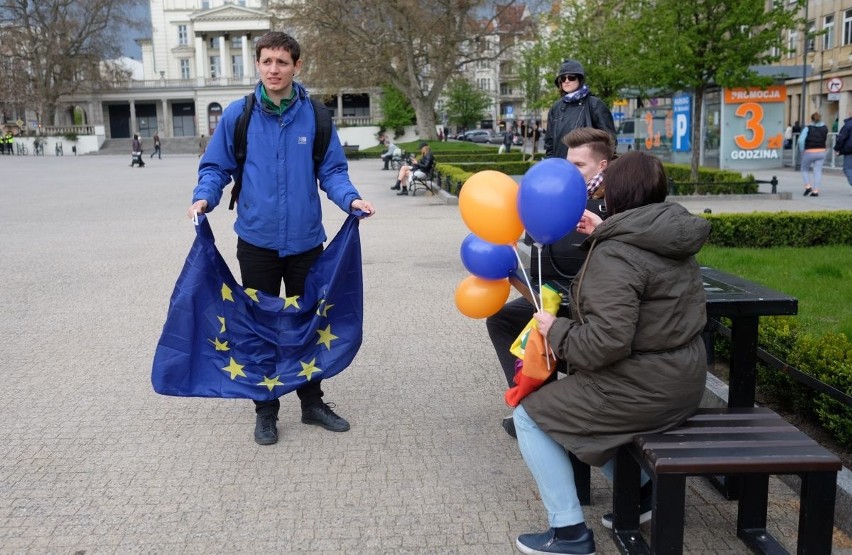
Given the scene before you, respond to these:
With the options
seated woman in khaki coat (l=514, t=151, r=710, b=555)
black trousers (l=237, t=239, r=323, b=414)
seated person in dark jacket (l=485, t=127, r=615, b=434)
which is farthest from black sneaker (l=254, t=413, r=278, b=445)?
seated woman in khaki coat (l=514, t=151, r=710, b=555)

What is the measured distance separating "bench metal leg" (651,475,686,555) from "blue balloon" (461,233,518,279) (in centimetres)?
131

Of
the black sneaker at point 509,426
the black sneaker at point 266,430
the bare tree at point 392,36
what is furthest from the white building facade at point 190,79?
the black sneaker at point 509,426

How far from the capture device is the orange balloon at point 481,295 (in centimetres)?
391

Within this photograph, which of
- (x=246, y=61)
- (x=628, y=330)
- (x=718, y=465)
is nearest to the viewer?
(x=718, y=465)

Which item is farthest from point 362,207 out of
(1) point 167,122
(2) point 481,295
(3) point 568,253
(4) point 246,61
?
(4) point 246,61

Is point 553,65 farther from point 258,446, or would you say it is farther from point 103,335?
point 258,446

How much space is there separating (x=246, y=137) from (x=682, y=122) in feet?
84.6

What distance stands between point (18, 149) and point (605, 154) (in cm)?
7381

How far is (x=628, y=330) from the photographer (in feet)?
9.48

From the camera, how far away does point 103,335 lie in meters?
7.04

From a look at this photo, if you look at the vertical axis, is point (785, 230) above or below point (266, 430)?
above

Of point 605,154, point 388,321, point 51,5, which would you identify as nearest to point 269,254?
point 605,154

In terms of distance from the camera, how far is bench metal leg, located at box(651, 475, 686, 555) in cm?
284

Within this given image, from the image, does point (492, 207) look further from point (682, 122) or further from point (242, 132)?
point (682, 122)
